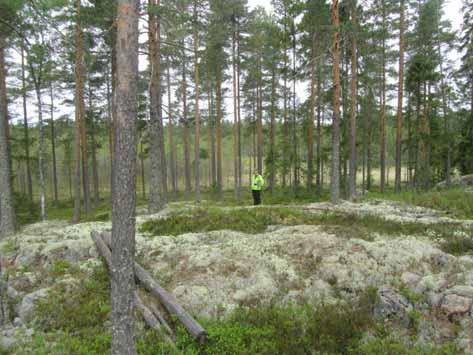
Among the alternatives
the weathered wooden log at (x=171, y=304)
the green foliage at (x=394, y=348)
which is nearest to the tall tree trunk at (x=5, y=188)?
the weathered wooden log at (x=171, y=304)

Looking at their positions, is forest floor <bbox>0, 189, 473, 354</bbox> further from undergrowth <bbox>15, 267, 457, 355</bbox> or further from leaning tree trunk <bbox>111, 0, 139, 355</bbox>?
leaning tree trunk <bbox>111, 0, 139, 355</bbox>

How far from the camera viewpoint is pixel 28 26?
262 inches

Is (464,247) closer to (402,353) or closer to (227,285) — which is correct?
(402,353)

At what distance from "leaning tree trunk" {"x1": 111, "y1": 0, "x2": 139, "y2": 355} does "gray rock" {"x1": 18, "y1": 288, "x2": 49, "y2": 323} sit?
2.94 m

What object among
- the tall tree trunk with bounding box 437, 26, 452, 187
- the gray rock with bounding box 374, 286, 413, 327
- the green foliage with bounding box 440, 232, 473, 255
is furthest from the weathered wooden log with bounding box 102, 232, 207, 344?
the tall tree trunk with bounding box 437, 26, 452, 187

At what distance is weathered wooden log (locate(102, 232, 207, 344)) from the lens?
4.07 meters

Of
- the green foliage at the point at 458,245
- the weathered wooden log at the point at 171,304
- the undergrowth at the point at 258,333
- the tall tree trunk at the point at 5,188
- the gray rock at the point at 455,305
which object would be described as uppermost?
the tall tree trunk at the point at 5,188

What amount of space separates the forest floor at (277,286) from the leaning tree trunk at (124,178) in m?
0.99

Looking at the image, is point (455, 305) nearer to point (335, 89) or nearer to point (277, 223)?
point (277, 223)

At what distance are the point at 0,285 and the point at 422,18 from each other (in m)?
25.3

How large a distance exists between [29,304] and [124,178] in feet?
14.0

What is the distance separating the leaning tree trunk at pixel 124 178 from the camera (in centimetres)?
327

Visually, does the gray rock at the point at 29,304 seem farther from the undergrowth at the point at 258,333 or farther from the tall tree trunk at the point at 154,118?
the tall tree trunk at the point at 154,118

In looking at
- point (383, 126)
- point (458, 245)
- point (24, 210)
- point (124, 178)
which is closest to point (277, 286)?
point (124, 178)
